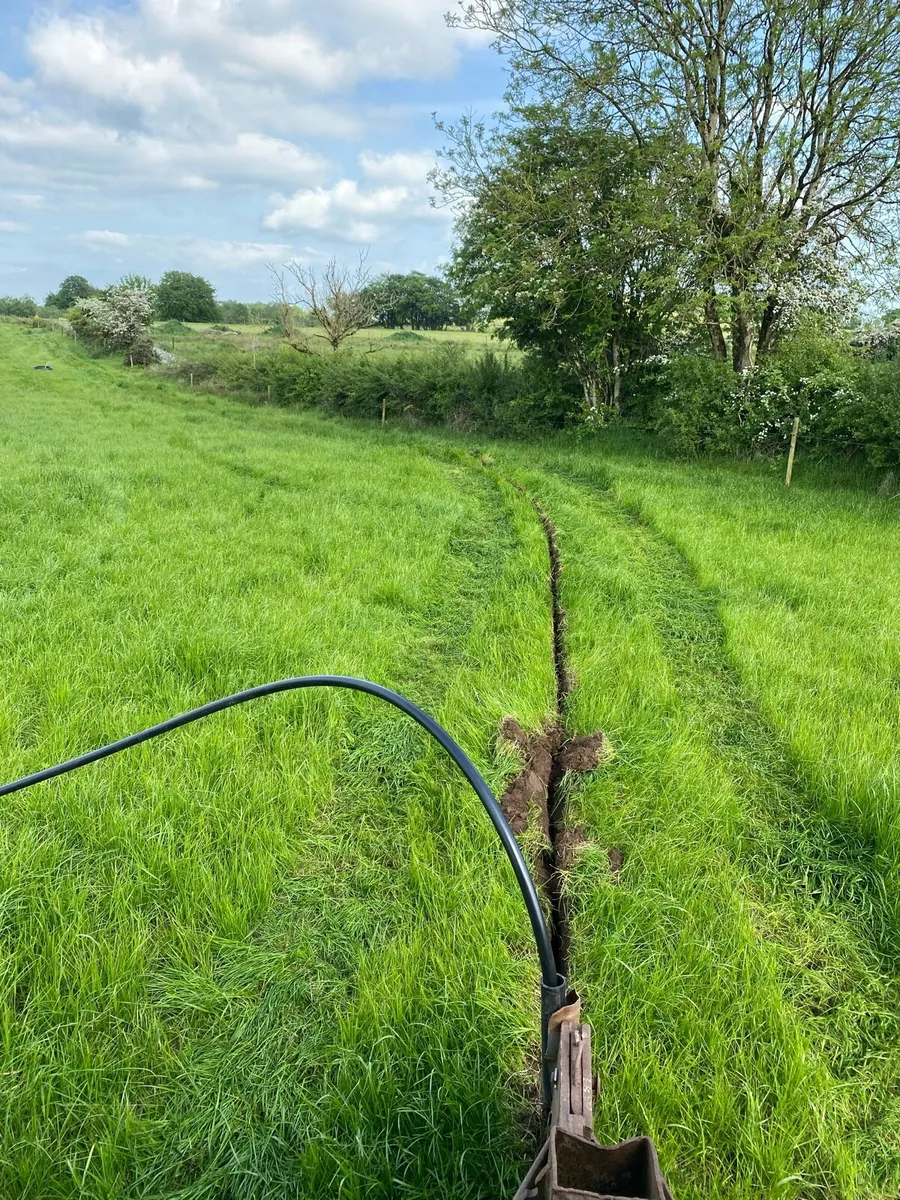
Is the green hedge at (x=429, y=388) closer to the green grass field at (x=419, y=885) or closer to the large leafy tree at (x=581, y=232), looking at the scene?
the large leafy tree at (x=581, y=232)

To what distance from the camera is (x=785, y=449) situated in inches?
463

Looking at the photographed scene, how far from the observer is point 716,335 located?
45.6 ft

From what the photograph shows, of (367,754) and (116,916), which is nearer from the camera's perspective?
(116,916)

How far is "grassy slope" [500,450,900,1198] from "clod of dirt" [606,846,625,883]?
0.07ft

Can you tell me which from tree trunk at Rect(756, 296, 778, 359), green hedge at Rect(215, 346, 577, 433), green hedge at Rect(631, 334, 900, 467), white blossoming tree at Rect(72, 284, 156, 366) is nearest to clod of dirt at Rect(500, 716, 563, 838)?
green hedge at Rect(631, 334, 900, 467)

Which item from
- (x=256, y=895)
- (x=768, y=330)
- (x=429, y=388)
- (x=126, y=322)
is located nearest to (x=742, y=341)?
(x=768, y=330)

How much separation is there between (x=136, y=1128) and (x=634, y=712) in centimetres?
292

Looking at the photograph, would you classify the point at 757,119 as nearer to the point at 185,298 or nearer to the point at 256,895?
the point at 256,895

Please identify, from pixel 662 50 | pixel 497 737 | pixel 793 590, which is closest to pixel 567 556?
pixel 793 590

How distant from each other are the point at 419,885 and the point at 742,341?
13.8 metres

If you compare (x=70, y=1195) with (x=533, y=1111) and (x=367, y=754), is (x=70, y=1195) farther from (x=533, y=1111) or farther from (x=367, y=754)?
(x=367, y=754)

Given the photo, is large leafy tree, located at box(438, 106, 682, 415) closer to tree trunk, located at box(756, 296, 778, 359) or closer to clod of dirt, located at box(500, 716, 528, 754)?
tree trunk, located at box(756, 296, 778, 359)

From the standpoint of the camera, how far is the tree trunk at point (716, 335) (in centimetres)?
1325

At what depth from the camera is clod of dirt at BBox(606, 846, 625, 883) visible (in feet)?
8.87
